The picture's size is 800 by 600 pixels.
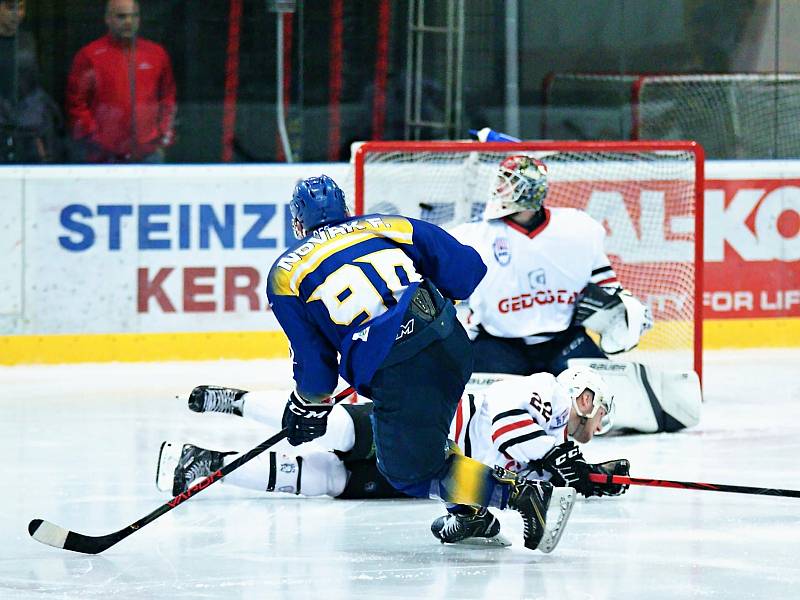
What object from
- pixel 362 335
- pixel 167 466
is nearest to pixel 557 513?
pixel 362 335

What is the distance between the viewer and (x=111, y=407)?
5.71 metres

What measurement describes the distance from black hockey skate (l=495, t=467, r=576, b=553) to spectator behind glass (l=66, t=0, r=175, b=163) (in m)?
3.75

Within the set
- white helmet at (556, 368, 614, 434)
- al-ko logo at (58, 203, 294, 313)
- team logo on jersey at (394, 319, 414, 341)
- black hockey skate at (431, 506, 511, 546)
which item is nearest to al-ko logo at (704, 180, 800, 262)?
al-ko logo at (58, 203, 294, 313)

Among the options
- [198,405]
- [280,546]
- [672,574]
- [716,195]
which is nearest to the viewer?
[672,574]

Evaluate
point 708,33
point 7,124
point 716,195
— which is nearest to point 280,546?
point 7,124

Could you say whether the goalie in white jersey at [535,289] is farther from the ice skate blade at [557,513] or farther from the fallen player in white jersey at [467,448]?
the ice skate blade at [557,513]

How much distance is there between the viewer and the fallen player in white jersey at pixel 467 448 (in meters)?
3.75

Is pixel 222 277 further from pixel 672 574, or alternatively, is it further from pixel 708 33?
pixel 672 574

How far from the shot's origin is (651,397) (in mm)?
5223

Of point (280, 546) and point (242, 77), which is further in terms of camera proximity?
point (242, 77)

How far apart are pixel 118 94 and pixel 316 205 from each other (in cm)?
359

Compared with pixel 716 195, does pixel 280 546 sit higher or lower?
lower

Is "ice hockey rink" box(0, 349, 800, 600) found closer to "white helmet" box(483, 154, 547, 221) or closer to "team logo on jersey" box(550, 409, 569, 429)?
"team logo on jersey" box(550, 409, 569, 429)

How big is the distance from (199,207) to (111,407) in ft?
4.25
